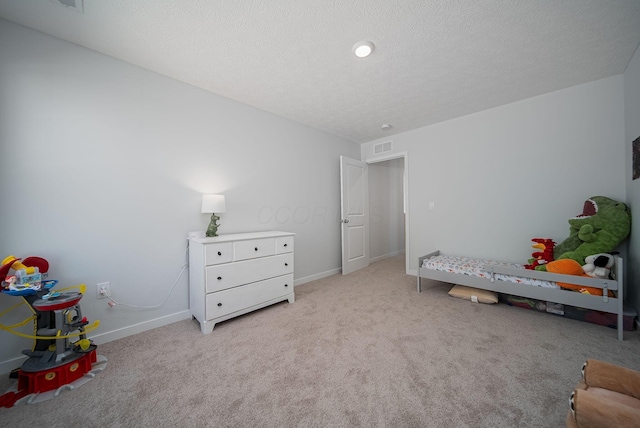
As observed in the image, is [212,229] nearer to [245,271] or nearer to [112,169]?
[245,271]

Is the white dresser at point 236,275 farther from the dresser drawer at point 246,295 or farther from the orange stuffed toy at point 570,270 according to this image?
the orange stuffed toy at point 570,270

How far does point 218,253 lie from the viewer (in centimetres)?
212

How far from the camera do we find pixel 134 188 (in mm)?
2051

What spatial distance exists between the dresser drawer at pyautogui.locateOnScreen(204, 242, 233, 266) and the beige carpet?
25.7 inches

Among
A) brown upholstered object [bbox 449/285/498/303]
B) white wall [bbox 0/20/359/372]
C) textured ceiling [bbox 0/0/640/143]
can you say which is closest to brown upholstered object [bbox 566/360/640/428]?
brown upholstered object [bbox 449/285/498/303]

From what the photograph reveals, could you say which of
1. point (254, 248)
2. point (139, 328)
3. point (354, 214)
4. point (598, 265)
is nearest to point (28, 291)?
point (139, 328)

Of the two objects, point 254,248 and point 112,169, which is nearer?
point 112,169

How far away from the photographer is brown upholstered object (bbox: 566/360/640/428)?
0.71 meters

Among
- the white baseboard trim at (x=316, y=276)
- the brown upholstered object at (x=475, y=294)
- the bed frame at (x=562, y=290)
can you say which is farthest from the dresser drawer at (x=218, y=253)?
the brown upholstered object at (x=475, y=294)

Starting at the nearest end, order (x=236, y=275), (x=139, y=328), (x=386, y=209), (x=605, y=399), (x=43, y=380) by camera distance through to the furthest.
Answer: (x=605, y=399)
(x=43, y=380)
(x=139, y=328)
(x=236, y=275)
(x=386, y=209)

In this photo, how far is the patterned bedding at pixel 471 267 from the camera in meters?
2.25

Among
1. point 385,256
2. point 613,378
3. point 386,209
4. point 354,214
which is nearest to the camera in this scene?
point 613,378

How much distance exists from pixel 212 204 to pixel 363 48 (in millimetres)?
1989

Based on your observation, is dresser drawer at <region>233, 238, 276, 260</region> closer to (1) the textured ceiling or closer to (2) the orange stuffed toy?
(1) the textured ceiling
